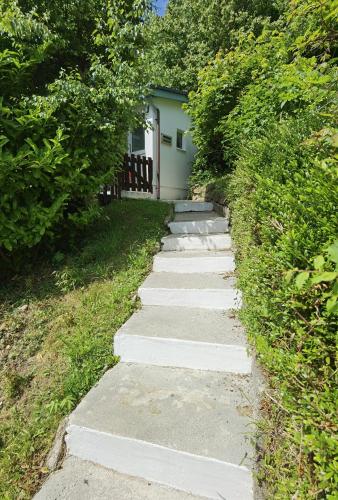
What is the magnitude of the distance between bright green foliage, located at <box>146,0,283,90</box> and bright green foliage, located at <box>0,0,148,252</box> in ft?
32.6

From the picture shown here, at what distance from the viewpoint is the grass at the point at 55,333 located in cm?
209

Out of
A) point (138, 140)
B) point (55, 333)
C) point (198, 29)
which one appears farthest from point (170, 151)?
point (198, 29)

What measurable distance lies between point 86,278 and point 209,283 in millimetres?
1466

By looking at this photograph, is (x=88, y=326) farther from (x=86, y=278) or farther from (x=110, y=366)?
(x=86, y=278)

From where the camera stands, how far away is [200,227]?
469cm

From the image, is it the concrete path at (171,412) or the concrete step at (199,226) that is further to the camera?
the concrete step at (199,226)

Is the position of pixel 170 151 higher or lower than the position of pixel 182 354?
higher

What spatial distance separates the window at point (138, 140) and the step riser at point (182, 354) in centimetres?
785

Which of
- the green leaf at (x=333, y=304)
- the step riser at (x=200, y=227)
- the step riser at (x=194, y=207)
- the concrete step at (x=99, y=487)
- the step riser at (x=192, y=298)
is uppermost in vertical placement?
the green leaf at (x=333, y=304)

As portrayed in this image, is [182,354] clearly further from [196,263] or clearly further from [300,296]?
[196,263]

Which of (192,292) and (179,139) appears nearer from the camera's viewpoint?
(192,292)

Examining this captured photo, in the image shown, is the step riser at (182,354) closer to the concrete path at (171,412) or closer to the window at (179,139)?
the concrete path at (171,412)

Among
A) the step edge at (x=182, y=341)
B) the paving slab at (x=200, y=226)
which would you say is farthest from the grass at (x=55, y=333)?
→ the paving slab at (x=200, y=226)

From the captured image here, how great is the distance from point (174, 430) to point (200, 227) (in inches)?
127
